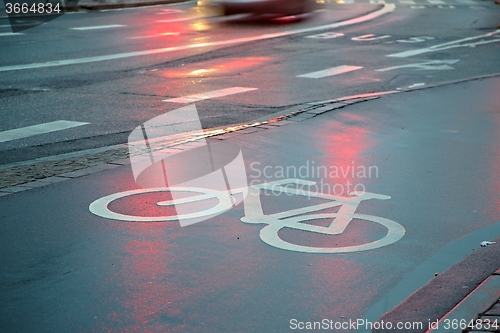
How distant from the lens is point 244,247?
5.69 meters

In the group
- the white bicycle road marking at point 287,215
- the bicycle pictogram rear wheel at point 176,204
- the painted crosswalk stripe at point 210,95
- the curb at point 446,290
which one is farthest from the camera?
the painted crosswalk stripe at point 210,95

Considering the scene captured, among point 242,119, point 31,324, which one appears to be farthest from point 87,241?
point 242,119

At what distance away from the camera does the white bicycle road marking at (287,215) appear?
582 cm

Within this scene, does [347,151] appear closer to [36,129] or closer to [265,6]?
[36,129]

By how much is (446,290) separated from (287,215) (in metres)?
1.81

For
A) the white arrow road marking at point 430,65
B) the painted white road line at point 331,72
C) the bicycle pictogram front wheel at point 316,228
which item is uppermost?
the bicycle pictogram front wheel at point 316,228

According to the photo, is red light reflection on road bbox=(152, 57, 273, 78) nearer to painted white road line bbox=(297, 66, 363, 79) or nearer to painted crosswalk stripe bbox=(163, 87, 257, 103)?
painted white road line bbox=(297, 66, 363, 79)

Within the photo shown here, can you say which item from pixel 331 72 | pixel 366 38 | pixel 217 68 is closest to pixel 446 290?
pixel 331 72

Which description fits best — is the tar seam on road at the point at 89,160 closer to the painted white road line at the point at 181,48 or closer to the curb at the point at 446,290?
the curb at the point at 446,290

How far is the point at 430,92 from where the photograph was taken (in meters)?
12.2

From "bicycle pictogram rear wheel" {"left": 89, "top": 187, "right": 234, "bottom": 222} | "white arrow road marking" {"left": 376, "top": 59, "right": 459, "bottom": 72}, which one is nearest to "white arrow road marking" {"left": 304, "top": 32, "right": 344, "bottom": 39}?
"white arrow road marking" {"left": 376, "top": 59, "right": 459, "bottom": 72}

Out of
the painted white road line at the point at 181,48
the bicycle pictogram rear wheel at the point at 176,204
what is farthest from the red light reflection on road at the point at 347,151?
the painted white road line at the point at 181,48

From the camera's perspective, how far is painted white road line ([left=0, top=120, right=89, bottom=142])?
9.64 meters

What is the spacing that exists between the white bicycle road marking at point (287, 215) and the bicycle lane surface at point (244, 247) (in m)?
0.08
